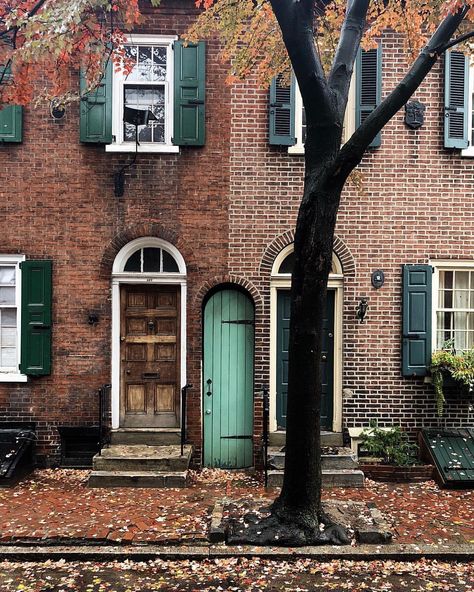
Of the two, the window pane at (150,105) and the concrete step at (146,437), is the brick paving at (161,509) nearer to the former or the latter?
the concrete step at (146,437)

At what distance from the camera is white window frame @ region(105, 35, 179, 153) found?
8.29 m

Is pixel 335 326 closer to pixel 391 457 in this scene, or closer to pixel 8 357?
pixel 391 457

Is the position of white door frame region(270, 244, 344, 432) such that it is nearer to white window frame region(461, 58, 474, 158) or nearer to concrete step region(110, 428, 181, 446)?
concrete step region(110, 428, 181, 446)

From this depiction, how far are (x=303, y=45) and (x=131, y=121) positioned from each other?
3059 mm

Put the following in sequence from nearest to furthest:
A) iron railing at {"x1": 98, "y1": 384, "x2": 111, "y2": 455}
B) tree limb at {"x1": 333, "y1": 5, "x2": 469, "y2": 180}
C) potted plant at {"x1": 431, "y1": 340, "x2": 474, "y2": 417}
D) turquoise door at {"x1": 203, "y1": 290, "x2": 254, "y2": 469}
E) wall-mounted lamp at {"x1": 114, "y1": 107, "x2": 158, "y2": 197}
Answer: tree limb at {"x1": 333, "y1": 5, "x2": 469, "y2": 180} < wall-mounted lamp at {"x1": 114, "y1": 107, "x2": 158, "y2": 197} < potted plant at {"x1": 431, "y1": 340, "x2": 474, "y2": 417} < iron railing at {"x1": 98, "y1": 384, "x2": 111, "y2": 455} < turquoise door at {"x1": 203, "y1": 290, "x2": 254, "y2": 469}

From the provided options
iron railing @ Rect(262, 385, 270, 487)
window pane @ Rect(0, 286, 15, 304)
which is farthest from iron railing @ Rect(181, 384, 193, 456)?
window pane @ Rect(0, 286, 15, 304)

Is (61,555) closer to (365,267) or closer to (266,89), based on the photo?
(365,267)

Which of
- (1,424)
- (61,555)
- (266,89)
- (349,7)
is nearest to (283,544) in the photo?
(61,555)

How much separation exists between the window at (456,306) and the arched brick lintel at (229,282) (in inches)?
109

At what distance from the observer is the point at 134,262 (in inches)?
338

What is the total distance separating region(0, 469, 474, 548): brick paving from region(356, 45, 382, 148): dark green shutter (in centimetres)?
507

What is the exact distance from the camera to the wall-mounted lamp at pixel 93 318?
328 inches

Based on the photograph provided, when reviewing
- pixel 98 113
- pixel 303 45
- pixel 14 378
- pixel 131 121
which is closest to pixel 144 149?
pixel 131 121

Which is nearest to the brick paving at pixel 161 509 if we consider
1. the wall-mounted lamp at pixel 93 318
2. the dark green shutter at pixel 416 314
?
the dark green shutter at pixel 416 314
